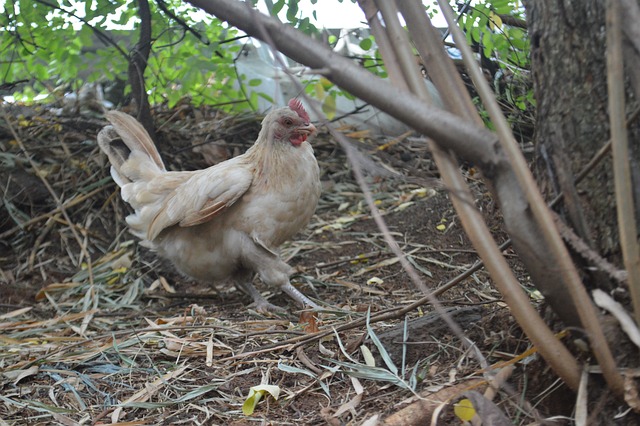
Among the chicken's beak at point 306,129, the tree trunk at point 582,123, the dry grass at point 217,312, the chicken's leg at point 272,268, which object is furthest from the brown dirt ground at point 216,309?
the chicken's beak at point 306,129

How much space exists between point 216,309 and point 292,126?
4.07 ft

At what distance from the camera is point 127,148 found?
4957 mm

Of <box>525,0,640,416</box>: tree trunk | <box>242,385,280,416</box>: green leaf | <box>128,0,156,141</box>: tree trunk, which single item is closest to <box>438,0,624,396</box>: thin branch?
<box>525,0,640,416</box>: tree trunk

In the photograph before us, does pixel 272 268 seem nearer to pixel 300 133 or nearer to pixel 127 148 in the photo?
pixel 300 133

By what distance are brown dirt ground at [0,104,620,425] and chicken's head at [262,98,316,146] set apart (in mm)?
661

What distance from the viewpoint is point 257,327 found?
3.48 metres

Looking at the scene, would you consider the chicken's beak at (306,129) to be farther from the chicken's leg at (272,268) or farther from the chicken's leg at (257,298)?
the chicken's leg at (257,298)

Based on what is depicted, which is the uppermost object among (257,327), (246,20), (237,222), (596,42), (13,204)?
(246,20)

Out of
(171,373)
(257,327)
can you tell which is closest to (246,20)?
(171,373)

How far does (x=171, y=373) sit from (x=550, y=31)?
1933 mm

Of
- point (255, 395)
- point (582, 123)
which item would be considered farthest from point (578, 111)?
point (255, 395)

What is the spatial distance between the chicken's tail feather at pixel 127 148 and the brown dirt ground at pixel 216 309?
0.67 meters

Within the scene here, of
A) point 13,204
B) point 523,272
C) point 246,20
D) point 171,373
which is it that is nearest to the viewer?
point 246,20

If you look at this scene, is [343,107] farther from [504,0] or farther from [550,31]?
[550,31]
